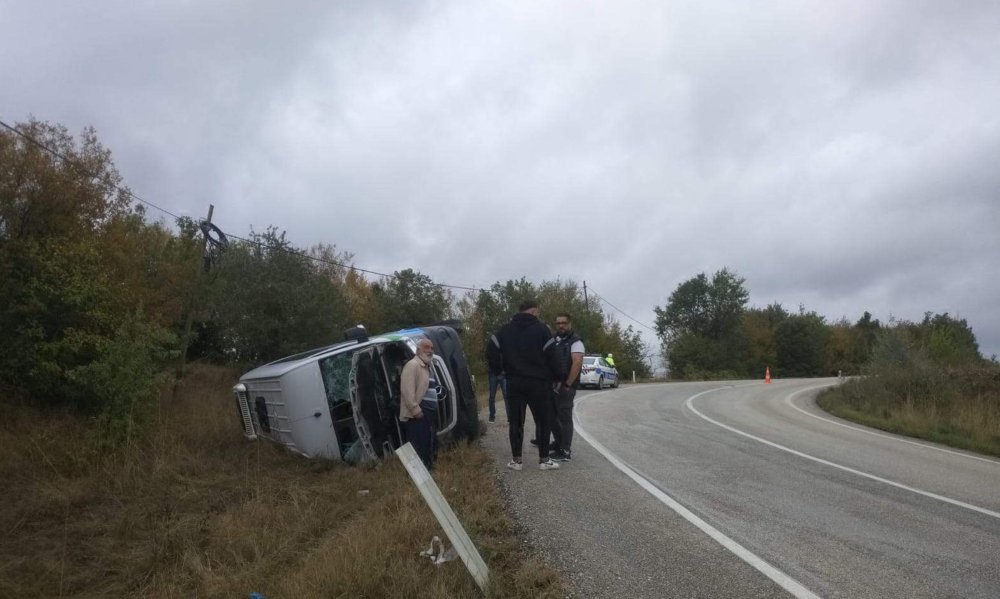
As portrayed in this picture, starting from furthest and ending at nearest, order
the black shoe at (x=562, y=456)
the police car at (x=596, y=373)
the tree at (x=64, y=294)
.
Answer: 1. the police car at (x=596, y=373)
2. the tree at (x=64, y=294)
3. the black shoe at (x=562, y=456)

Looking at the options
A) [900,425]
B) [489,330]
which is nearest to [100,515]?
[900,425]

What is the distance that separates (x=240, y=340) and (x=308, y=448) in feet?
47.9

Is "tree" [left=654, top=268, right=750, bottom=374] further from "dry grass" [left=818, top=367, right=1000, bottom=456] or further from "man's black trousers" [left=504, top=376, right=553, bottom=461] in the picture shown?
"man's black trousers" [left=504, top=376, right=553, bottom=461]

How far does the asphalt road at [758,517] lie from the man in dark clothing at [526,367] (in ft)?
1.86

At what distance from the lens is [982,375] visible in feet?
61.3

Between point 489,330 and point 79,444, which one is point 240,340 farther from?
point 489,330

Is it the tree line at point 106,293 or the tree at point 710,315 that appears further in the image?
the tree at point 710,315

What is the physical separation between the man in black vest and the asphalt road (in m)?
0.24

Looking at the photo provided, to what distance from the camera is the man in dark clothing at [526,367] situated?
7.28 metres

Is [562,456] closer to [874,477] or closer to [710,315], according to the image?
[874,477]

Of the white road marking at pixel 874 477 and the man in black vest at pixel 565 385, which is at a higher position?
the man in black vest at pixel 565 385

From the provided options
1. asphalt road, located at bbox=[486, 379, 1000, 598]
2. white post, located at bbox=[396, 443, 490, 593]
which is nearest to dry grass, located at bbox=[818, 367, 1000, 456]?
asphalt road, located at bbox=[486, 379, 1000, 598]

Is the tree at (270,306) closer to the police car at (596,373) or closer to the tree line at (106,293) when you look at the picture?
the tree line at (106,293)

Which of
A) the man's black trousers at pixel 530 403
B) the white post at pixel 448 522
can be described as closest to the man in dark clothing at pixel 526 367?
the man's black trousers at pixel 530 403
